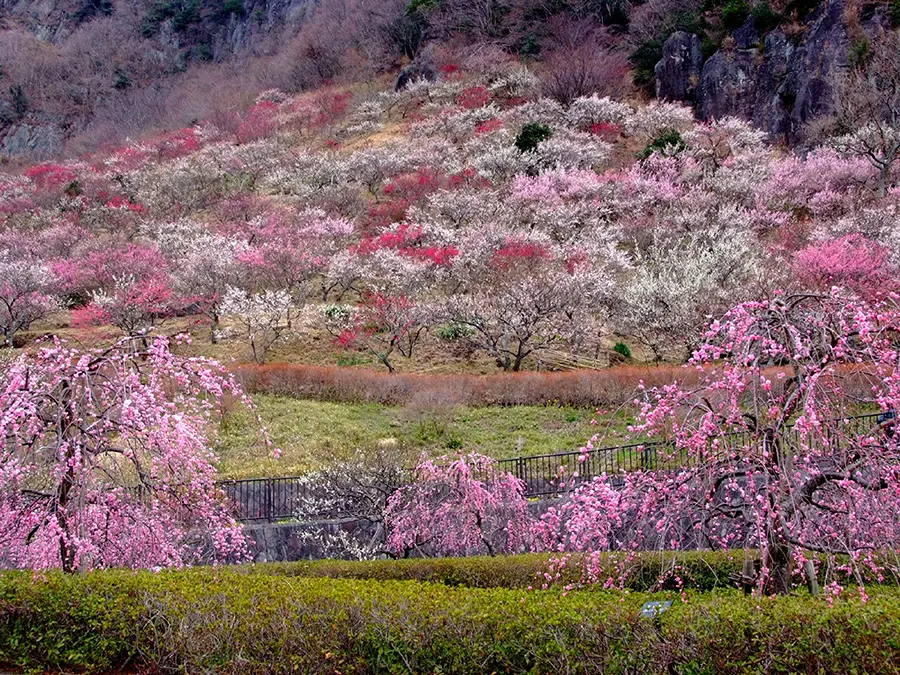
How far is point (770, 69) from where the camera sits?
43188mm

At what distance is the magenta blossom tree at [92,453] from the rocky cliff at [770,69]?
4188 cm

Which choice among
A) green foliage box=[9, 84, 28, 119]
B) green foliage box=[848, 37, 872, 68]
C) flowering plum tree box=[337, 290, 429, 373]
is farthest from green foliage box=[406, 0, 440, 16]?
green foliage box=[9, 84, 28, 119]

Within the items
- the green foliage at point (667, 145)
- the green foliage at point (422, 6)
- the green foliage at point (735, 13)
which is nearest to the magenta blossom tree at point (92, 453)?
the green foliage at point (667, 145)

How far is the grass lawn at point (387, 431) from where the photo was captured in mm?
17031

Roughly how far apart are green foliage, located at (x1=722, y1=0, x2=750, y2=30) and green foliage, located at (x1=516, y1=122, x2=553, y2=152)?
14.9m

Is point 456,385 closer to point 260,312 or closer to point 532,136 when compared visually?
point 260,312

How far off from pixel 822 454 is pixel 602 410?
1267cm

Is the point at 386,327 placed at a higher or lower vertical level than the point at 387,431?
higher

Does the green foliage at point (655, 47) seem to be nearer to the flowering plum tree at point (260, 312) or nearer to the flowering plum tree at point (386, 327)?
the flowering plum tree at point (386, 327)

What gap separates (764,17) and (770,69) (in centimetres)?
382

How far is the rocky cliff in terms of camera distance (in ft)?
129

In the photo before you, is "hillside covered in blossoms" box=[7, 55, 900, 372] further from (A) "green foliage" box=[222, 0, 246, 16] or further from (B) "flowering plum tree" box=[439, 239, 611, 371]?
(A) "green foliage" box=[222, 0, 246, 16]

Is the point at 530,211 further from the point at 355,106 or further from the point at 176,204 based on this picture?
the point at 355,106

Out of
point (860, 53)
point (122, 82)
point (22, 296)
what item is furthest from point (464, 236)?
point (122, 82)
